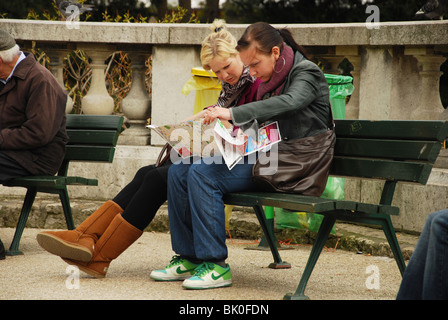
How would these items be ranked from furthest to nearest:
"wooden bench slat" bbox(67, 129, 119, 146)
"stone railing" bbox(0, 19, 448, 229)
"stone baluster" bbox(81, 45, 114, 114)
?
"stone baluster" bbox(81, 45, 114, 114)
"stone railing" bbox(0, 19, 448, 229)
"wooden bench slat" bbox(67, 129, 119, 146)

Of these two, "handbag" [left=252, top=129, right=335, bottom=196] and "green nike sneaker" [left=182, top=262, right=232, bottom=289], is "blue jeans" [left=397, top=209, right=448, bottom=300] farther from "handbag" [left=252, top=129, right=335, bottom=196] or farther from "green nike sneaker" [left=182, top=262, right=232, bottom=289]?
"green nike sneaker" [left=182, top=262, right=232, bottom=289]

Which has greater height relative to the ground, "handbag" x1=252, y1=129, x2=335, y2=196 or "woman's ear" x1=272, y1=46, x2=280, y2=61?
"woman's ear" x1=272, y1=46, x2=280, y2=61

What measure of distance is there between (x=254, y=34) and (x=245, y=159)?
0.64 metres

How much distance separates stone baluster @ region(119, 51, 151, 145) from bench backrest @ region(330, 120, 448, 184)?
2.38 metres

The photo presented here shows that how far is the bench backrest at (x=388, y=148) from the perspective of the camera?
376cm

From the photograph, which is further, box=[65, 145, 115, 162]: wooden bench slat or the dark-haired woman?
box=[65, 145, 115, 162]: wooden bench slat

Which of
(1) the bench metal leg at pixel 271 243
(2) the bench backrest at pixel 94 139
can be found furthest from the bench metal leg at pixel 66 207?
(1) the bench metal leg at pixel 271 243

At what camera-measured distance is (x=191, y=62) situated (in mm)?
6016

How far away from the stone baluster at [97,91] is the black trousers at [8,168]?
1.47m

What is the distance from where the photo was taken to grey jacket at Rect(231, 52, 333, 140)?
3766 millimetres

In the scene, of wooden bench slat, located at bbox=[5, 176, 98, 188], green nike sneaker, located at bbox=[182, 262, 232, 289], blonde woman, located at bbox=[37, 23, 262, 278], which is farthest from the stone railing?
green nike sneaker, located at bbox=[182, 262, 232, 289]

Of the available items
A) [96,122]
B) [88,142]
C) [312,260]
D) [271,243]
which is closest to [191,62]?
[96,122]

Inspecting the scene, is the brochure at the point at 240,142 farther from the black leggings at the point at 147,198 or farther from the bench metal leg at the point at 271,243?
the bench metal leg at the point at 271,243

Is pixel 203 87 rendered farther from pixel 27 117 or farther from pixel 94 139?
pixel 27 117
